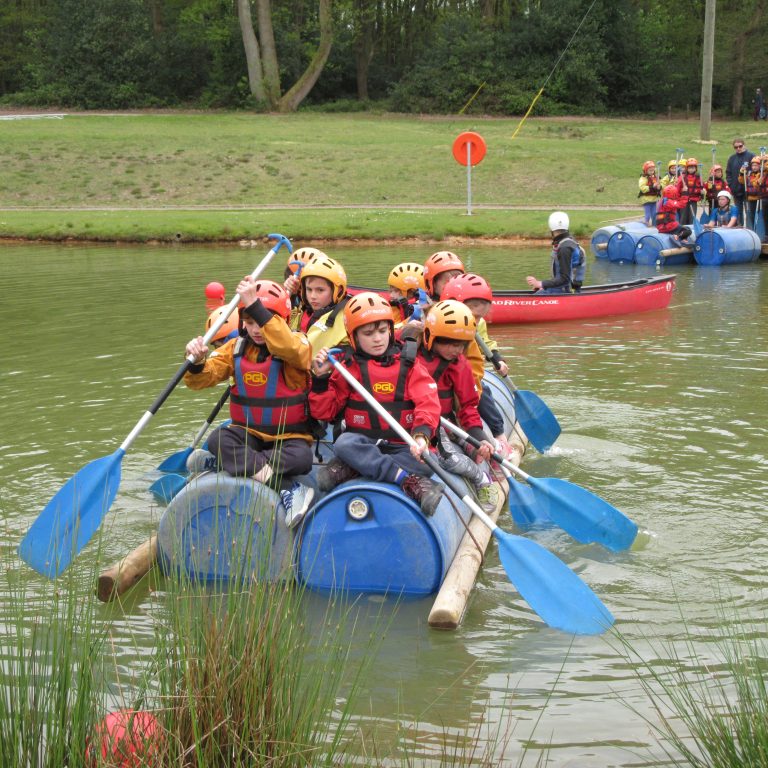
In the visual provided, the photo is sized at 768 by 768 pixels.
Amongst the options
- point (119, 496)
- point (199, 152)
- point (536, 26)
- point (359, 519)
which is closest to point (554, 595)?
point (359, 519)

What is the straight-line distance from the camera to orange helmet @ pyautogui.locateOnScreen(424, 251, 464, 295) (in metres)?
9.59

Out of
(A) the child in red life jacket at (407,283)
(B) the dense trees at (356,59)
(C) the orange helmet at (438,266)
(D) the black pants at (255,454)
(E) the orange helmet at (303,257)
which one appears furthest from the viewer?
(B) the dense trees at (356,59)

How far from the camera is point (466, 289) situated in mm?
8852

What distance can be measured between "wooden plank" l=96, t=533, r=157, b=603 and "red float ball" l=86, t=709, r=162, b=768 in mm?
2331

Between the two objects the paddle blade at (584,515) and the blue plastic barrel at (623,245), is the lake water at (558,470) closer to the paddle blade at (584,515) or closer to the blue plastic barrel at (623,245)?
the paddle blade at (584,515)

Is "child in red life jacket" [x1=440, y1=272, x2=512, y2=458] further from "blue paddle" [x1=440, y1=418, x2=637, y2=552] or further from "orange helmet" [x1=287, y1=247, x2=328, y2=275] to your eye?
"orange helmet" [x1=287, y1=247, x2=328, y2=275]

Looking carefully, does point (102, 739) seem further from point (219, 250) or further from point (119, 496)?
point (219, 250)

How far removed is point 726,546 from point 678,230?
1730 centimetres

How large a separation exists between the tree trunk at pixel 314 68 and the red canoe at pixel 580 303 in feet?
124

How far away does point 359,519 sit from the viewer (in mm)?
6449

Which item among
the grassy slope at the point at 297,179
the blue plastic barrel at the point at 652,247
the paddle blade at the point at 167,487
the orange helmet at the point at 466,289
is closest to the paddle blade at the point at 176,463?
the paddle blade at the point at 167,487

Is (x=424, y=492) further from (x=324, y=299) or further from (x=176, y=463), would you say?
(x=176, y=463)

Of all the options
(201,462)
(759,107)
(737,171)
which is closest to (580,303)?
(201,462)

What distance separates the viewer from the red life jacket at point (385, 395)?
23.1 feet
